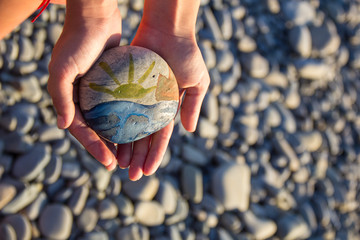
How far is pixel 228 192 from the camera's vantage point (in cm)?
256

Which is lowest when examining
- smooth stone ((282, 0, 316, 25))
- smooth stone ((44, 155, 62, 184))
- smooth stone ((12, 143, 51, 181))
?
smooth stone ((44, 155, 62, 184))

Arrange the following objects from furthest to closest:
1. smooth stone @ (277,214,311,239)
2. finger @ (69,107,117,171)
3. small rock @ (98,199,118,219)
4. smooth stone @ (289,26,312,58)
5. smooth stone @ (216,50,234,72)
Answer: smooth stone @ (289,26,312,58), smooth stone @ (216,50,234,72), smooth stone @ (277,214,311,239), small rock @ (98,199,118,219), finger @ (69,107,117,171)

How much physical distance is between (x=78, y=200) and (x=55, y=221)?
16 cm

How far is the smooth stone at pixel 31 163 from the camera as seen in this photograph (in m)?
2.14

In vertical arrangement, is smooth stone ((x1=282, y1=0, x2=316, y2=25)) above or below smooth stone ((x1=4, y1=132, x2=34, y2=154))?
above

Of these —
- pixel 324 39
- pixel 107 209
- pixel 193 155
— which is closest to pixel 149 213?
pixel 107 209

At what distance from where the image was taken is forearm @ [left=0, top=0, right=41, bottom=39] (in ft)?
5.12

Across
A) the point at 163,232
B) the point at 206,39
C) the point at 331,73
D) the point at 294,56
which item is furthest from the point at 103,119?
the point at 331,73

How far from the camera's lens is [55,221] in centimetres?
212

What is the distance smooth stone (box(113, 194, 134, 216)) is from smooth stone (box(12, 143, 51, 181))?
46 cm

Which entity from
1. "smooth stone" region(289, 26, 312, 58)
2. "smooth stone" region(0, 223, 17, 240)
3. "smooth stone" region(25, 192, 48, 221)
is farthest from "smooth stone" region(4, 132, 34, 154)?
"smooth stone" region(289, 26, 312, 58)

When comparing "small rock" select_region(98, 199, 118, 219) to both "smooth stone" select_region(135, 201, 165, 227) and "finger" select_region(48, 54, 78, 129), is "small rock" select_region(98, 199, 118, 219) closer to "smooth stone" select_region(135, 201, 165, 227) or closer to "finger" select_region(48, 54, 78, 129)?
"smooth stone" select_region(135, 201, 165, 227)

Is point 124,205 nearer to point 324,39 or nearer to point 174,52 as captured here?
point 174,52

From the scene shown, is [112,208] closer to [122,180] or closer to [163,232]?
[122,180]
